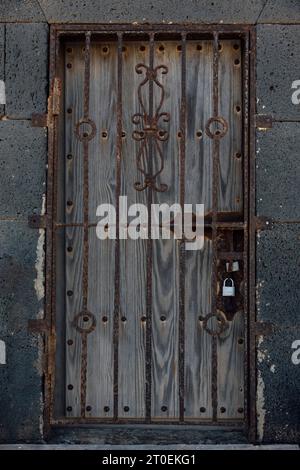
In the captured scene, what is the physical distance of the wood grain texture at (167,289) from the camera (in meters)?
4.64

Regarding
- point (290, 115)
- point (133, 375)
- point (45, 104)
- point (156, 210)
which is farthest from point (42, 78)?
point (133, 375)

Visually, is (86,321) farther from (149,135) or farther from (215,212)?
(149,135)

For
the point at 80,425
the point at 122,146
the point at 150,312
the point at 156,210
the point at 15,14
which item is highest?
the point at 15,14

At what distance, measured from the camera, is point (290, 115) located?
443 cm

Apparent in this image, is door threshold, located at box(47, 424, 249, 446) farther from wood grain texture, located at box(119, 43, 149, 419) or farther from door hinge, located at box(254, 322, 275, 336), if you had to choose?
door hinge, located at box(254, 322, 275, 336)

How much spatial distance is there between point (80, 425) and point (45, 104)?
172 cm

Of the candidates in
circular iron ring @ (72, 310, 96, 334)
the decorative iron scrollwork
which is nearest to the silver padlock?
the decorative iron scrollwork

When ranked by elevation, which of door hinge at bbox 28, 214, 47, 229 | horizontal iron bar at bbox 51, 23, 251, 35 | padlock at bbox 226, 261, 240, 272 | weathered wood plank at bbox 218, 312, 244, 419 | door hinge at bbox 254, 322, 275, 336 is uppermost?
horizontal iron bar at bbox 51, 23, 251, 35

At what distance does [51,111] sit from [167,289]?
3.74 ft

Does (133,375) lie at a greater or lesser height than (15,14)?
lesser

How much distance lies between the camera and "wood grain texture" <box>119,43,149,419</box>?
4.64m

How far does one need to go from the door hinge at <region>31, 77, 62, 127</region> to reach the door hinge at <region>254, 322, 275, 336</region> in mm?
1513

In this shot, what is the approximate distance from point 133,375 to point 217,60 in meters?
1.76

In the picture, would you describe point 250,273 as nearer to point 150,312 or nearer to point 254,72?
point 150,312
